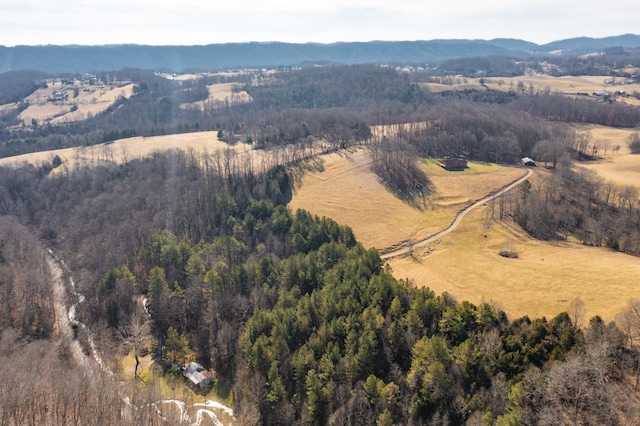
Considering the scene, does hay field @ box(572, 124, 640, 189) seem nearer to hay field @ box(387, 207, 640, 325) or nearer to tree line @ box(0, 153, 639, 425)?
hay field @ box(387, 207, 640, 325)

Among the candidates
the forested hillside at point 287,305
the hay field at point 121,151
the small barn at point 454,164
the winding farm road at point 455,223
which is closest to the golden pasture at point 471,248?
the winding farm road at point 455,223

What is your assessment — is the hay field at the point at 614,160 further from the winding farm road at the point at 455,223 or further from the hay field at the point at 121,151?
the hay field at the point at 121,151

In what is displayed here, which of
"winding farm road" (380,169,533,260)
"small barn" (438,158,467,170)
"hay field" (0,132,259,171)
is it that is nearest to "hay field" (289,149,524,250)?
"winding farm road" (380,169,533,260)

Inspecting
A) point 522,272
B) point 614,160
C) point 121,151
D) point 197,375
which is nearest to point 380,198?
point 522,272

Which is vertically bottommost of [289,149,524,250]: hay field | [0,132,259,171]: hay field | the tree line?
the tree line

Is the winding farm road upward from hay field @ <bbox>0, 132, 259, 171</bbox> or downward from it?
downward

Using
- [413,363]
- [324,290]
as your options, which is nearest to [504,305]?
[413,363]
